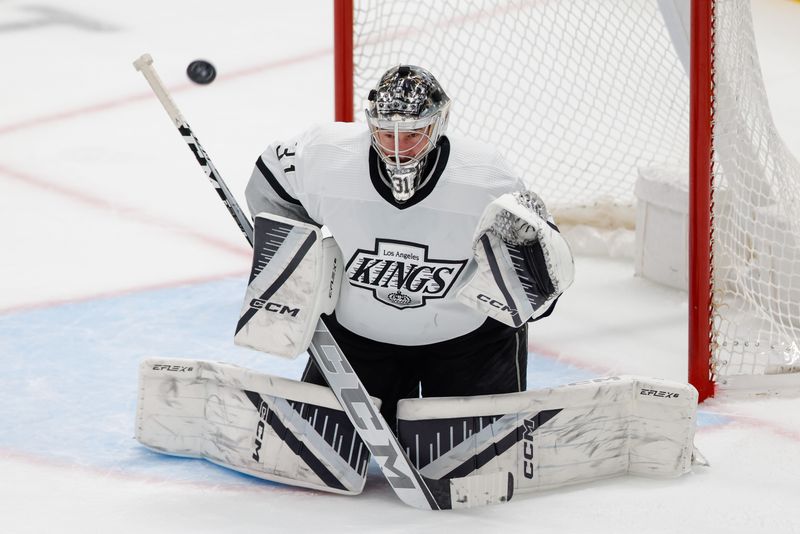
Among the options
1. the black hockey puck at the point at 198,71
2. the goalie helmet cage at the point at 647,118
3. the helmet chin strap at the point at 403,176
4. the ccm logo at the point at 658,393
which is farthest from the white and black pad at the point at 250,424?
the goalie helmet cage at the point at 647,118

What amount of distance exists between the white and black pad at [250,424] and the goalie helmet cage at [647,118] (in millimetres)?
936

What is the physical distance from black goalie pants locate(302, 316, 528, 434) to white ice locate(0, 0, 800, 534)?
22cm

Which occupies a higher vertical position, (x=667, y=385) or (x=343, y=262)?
(x=343, y=262)

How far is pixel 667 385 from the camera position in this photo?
2924 millimetres

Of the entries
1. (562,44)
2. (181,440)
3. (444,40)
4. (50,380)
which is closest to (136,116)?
(444,40)

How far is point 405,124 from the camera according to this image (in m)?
2.74

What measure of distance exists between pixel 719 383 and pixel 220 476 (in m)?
1.19

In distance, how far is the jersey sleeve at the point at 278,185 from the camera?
295 cm

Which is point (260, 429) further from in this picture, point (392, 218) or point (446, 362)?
point (392, 218)

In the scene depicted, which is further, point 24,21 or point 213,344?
point 24,21

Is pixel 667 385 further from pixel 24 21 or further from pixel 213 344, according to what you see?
pixel 24 21

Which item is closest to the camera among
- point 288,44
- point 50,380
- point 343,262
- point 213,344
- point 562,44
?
point 343,262

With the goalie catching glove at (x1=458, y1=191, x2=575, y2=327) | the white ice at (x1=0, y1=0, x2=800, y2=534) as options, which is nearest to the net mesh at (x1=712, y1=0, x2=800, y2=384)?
the white ice at (x1=0, y1=0, x2=800, y2=534)

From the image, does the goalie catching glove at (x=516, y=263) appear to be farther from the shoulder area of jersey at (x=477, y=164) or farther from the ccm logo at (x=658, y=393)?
the ccm logo at (x=658, y=393)
